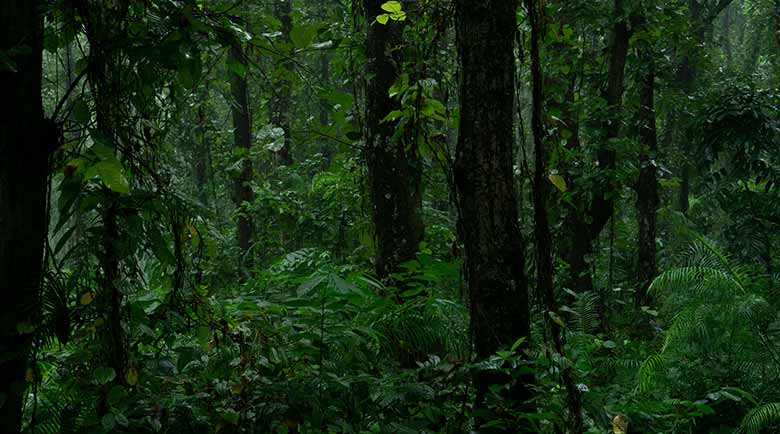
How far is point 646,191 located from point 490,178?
744 centimetres

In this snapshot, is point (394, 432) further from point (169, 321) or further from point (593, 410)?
point (169, 321)

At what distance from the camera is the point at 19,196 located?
8.46 feet

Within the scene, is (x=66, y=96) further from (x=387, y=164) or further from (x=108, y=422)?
(x=387, y=164)

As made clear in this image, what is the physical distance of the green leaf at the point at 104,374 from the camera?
2.69 meters

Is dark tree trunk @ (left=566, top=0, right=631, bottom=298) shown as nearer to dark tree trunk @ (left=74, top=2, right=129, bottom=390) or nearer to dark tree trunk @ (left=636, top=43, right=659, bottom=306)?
dark tree trunk @ (left=636, top=43, right=659, bottom=306)

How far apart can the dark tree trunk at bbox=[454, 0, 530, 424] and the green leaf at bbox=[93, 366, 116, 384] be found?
1.55 m

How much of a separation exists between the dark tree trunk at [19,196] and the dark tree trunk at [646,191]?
8060mm

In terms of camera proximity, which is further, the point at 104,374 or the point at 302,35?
the point at 302,35

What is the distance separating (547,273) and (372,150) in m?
1.97

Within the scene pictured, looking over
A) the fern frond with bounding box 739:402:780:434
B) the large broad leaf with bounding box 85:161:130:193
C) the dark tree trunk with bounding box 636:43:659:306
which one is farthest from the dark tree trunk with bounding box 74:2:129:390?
the dark tree trunk with bounding box 636:43:659:306

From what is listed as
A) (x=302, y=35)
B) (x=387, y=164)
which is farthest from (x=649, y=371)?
(x=302, y=35)

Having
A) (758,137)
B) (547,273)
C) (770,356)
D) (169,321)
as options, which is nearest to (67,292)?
(169,321)

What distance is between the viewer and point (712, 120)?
8.75 m

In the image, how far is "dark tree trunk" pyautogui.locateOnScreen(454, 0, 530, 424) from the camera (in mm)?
3213
